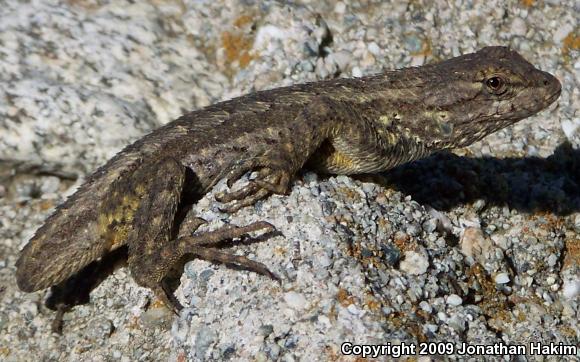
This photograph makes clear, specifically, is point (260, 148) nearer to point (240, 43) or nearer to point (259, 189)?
point (259, 189)

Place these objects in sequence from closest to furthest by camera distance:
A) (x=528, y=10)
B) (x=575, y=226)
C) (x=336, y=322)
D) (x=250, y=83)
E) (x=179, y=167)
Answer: (x=336, y=322), (x=179, y=167), (x=575, y=226), (x=250, y=83), (x=528, y=10)

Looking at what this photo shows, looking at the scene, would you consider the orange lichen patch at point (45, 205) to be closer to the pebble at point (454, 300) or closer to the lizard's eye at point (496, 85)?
the pebble at point (454, 300)

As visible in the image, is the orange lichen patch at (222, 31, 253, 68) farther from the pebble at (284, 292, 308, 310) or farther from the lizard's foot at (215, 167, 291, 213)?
the pebble at (284, 292, 308, 310)

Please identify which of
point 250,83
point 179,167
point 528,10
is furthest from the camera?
point 528,10

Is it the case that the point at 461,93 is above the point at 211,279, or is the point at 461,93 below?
above

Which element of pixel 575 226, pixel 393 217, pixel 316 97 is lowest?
pixel 575 226

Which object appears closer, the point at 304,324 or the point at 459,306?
the point at 304,324

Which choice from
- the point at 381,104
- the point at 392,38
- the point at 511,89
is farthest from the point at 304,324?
the point at 392,38

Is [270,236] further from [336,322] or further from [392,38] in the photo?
[392,38]
